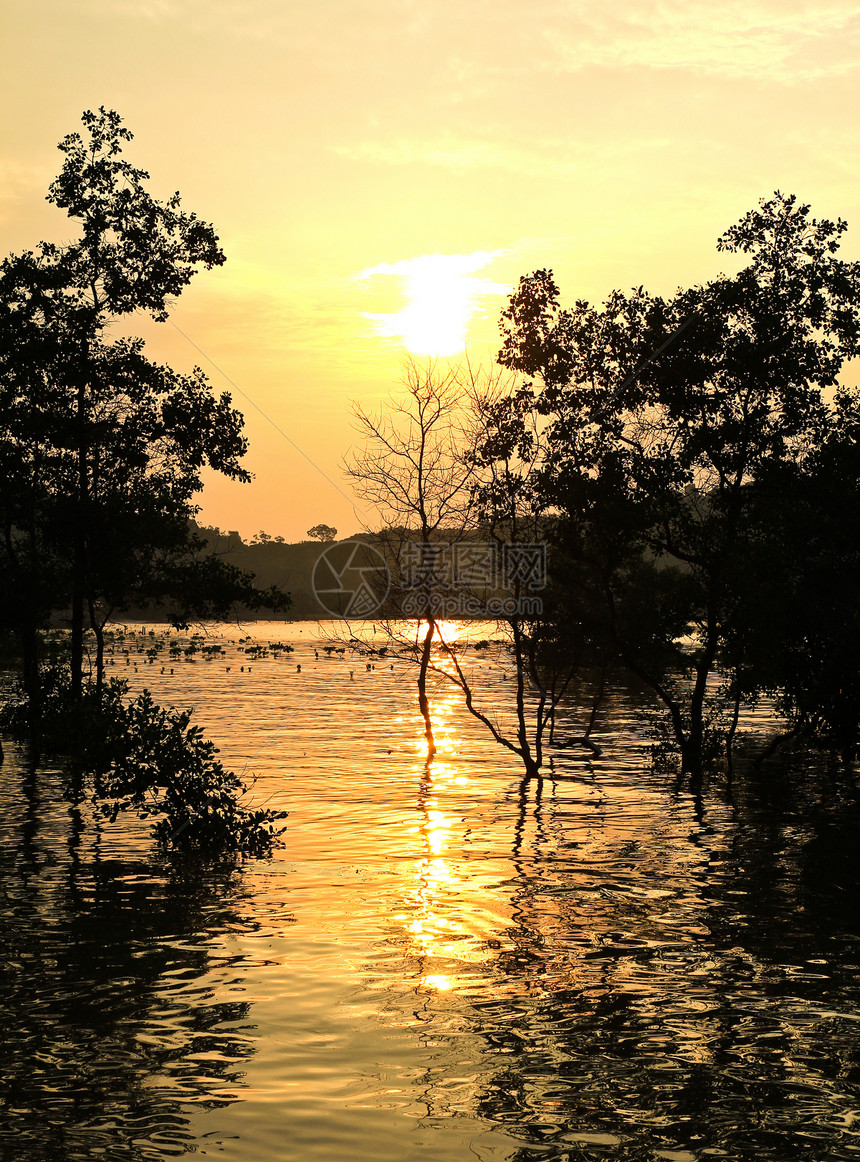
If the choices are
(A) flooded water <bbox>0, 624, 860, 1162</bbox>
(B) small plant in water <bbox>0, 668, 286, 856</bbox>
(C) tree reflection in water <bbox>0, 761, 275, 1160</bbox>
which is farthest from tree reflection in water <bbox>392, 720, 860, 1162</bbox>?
(B) small plant in water <bbox>0, 668, 286, 856</bbox>

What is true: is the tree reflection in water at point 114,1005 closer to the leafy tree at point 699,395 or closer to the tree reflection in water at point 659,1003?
the tree reflection in water at point 659,1003

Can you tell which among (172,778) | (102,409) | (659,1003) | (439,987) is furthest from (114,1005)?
(102,409)

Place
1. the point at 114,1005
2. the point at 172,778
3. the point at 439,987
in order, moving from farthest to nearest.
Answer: the point at 172,778, the point at 439,987, the point at 114,1005

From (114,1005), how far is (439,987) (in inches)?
159

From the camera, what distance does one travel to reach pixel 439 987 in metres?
14.2

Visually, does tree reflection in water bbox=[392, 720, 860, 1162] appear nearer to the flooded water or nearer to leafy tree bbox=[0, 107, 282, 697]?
the flooded water

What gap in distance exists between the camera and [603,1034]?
12.6 m

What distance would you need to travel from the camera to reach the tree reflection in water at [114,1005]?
1001 centimetres

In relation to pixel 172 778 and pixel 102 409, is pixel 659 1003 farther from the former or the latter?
pixel 102 409

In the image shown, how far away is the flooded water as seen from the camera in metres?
10.0

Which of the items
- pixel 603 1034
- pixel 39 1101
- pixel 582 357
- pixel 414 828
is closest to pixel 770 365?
pixel 582 357

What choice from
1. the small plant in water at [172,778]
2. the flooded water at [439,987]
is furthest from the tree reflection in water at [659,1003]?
the small plant in water at [172,778]

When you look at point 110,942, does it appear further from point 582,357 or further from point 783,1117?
point 582,357

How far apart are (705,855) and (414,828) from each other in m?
6.88
